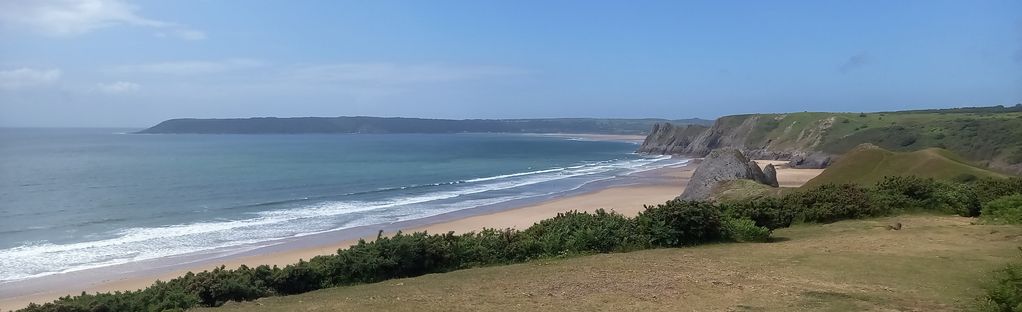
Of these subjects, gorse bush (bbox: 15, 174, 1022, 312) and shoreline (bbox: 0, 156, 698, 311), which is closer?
gorse bush (bbox: 15, 174, 1022, 312)

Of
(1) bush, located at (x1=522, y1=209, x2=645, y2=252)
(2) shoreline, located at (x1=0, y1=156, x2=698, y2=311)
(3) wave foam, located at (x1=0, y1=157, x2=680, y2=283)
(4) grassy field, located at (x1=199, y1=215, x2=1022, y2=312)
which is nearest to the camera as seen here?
(4) grassy field, located at (x1=199, y1=215, x2=1022, y2=312)

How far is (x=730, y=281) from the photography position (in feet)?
31.4

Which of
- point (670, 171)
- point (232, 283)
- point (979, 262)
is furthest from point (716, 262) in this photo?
point (670, 171)

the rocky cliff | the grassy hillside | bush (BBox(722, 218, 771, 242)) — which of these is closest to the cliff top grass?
the grassy hillside

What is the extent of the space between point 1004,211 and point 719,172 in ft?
41.0

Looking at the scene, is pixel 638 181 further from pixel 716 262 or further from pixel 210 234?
pixel 716 262

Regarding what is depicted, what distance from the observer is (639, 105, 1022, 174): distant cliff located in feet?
174

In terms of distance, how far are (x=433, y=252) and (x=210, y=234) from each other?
818 inches

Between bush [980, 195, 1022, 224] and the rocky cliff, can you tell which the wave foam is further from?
the rocky cliff

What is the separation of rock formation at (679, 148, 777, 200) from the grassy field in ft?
43.5

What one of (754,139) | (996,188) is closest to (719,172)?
(996,188)

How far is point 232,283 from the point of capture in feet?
32.7

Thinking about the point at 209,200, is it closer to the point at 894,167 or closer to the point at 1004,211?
the point at 894,167

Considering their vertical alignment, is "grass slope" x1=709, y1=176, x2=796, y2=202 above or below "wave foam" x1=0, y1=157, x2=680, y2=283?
above
